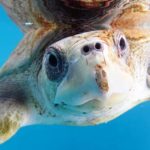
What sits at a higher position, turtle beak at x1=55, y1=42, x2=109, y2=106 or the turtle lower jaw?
turtle beak at x1=55, y1=42, x2=109, y2=106

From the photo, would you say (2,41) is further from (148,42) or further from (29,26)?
(148,42)

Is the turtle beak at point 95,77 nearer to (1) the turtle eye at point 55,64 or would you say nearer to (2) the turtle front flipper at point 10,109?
(1) the turtle eye at point 55,64

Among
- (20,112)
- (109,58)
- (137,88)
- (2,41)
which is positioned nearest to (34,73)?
(20,112)

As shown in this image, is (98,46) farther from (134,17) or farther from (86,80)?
(134,17)

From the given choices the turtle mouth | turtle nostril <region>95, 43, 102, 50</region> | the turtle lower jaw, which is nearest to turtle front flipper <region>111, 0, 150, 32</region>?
the turtle lower jaw

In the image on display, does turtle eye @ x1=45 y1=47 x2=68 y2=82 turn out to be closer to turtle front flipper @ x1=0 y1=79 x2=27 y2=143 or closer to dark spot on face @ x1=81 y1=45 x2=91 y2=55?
dark spot on face @ x1=81 y1=45 x2=91 y2=55

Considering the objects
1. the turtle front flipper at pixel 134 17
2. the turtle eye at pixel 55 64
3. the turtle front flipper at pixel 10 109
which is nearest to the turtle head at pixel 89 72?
the turtle eye at pixel 55 64

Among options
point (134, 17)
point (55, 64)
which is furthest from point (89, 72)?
point (134, 17)
